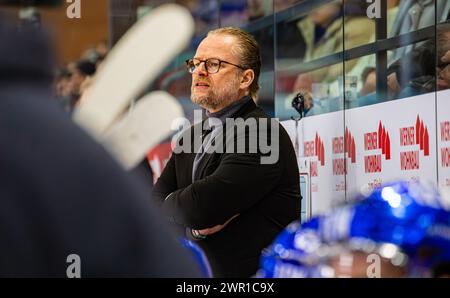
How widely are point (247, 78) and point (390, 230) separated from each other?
1.93 m

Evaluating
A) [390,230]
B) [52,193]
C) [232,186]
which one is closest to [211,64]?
[232,186]

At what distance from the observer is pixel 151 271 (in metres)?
0.63

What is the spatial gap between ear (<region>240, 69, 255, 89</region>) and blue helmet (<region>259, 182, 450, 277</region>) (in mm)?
1793

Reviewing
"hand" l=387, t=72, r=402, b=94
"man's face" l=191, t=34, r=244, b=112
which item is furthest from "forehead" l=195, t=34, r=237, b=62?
"hand" l=387, t=72, r=402, b=94

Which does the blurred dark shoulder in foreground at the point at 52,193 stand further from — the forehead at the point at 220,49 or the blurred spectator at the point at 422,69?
the blurred spectator at the point at 422,69

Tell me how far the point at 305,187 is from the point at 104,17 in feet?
3.64

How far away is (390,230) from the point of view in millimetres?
954

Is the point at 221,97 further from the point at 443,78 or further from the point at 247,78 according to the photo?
the point at 443,78

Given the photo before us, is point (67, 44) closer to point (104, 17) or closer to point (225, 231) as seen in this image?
point (104, 17)

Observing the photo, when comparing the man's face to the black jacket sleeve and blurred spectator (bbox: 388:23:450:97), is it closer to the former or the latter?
the black jacket sleeve

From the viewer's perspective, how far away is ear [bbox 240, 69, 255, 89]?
2844mm

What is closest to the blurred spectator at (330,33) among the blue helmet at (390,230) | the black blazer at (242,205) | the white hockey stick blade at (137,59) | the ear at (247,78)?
the white hockey stick blade at (137,59)

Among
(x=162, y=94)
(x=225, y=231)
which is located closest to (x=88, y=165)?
(x=225, y=231)

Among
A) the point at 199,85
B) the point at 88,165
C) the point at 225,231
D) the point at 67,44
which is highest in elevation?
the point at 67,44
